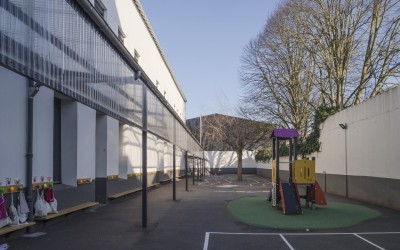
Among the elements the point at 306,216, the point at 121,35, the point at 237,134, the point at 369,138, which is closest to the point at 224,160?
the point at 237,134

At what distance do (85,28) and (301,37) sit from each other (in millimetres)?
23072

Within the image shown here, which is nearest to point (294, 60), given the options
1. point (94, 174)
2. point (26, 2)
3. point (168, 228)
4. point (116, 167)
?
point (116, 167)

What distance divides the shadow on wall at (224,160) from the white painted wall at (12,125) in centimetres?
6013

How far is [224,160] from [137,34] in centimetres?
4639

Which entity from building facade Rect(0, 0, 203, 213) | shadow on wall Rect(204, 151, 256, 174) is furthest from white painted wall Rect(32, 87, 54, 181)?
shadow on wall Rect(204, 151, 256, 174)

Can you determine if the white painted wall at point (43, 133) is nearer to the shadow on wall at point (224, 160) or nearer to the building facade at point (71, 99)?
the building facade at point (71, 99)

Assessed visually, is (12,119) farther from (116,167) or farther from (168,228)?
(116,167)

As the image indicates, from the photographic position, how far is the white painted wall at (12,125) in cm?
1026

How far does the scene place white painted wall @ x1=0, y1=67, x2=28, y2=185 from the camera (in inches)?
404

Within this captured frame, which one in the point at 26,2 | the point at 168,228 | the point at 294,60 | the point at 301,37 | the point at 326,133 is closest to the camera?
the point at 26,2

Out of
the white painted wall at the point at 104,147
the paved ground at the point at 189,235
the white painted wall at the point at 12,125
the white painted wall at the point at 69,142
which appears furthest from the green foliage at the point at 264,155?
the white painted wall at the point at 12,125

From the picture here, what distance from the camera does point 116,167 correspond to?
20391 millimetres

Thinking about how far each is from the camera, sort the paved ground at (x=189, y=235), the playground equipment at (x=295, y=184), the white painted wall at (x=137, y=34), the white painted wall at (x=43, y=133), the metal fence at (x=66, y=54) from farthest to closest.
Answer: the white painted wall at (x=137, y=34), the playground equipment at (x=295, y=184), the white painted wall at (x=43, y=133), the paved ground at (x=189, y=235), the metal fence at (x=66, y=54)

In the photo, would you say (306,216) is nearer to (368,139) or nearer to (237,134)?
(368,139)
